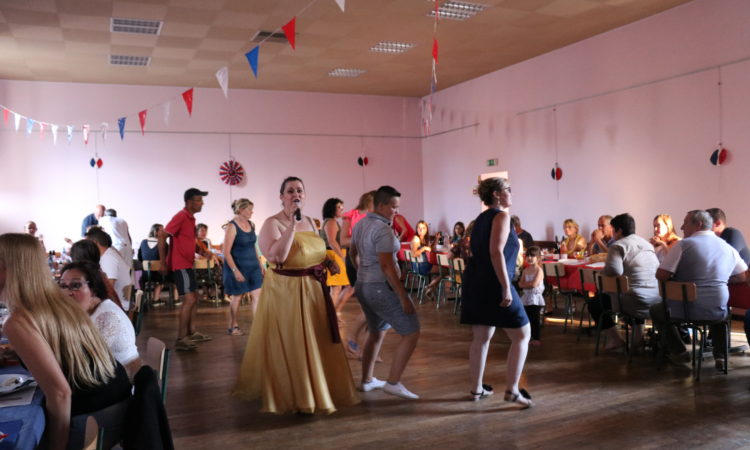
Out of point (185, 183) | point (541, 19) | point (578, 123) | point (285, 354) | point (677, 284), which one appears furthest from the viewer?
point (185, 183)

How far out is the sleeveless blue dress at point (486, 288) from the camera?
401 centimetres

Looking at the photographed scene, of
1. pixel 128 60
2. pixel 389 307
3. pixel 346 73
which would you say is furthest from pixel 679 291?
pixel 128 60

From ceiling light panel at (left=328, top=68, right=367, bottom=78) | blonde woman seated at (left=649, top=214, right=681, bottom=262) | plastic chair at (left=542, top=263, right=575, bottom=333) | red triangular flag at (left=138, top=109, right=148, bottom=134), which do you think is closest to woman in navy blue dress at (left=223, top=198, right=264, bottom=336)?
plastic chair at (left=542, top=263, right=575, bottom=333)

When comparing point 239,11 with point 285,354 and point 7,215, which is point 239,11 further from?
point 7,215

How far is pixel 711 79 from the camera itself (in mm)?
7711

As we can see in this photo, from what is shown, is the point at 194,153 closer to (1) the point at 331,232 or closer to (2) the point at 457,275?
(2) the point at 457,275

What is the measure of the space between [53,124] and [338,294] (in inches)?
287

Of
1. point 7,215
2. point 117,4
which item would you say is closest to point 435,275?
point 117,4

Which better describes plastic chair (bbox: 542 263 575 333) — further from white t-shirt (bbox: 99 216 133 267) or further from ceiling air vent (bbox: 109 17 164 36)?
white t-shirt (bbox: 99 216 133 267)

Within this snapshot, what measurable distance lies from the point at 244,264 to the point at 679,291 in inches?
163

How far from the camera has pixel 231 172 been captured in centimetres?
1260

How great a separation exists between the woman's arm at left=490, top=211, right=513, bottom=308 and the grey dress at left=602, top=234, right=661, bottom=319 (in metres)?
1.87

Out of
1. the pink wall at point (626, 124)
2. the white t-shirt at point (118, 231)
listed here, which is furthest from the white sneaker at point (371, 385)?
the white t-shirt at point (118, 231)

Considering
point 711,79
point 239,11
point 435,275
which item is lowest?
point 435,275
